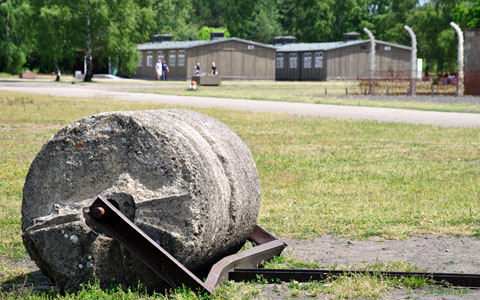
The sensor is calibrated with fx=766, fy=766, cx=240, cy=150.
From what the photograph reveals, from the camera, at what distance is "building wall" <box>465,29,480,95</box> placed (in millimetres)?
38406

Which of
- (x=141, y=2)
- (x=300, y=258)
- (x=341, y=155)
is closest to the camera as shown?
(x=300, y=258)

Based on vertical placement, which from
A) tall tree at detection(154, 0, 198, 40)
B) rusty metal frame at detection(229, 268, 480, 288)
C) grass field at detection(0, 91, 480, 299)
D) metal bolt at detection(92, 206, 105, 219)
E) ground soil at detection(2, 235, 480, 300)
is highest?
tall tree at detection(154, 0, 198, 40)

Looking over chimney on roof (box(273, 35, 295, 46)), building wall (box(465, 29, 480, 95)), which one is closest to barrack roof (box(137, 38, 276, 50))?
chimney on roof (box(273, 35, 295, 46))

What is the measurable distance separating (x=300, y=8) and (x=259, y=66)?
3801cm

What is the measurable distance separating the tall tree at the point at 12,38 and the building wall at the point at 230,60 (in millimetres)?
13681

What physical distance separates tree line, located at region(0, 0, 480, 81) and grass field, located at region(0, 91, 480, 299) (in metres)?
36.2

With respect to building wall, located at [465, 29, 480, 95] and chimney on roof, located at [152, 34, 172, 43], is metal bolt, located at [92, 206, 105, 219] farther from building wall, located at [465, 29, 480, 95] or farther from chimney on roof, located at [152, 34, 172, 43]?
chimney on roof, located at [152, 34, 172, 43]

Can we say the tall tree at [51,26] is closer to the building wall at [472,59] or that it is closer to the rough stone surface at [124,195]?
the building wall at [472,59]

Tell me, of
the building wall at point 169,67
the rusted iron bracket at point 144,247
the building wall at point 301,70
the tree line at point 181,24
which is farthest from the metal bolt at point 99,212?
the building wall at point 301,70

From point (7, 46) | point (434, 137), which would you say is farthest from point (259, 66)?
point (434, 137)

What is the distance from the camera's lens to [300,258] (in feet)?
21.6

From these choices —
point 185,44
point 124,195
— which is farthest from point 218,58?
point 124,195

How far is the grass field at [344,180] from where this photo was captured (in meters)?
7.65

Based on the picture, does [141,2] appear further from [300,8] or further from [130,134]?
[130,134]
